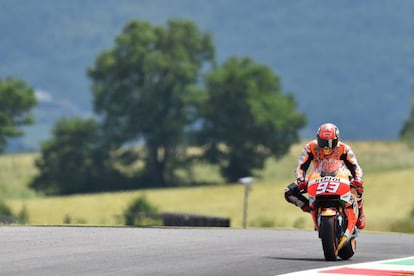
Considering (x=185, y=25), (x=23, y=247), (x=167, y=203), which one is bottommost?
(x=23, y=247)

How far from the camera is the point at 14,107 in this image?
3949 inches

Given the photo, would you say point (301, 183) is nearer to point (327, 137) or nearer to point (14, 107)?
point (327, 137)

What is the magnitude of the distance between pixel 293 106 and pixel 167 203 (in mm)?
25824

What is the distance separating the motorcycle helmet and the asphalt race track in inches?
55.9

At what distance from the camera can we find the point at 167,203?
80.4 meters

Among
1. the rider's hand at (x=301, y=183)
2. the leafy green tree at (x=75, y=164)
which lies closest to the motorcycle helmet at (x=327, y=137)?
the rider's hand at (x=301, y=183)

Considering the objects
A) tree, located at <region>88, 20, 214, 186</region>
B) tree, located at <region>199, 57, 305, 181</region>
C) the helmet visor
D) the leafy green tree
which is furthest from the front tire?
tree, located at <region>88, 20, 214, 186</region>

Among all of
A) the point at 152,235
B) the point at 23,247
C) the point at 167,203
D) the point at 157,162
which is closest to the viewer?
the point at 23,247

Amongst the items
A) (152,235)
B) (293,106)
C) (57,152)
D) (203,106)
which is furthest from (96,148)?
(152,235)

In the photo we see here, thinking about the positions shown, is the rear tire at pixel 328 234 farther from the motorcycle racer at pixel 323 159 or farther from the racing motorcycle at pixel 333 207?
the motorcycle racer at pixel 323 159

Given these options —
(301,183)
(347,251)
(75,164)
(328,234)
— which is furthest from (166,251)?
(75,164)

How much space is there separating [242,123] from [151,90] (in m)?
7.93

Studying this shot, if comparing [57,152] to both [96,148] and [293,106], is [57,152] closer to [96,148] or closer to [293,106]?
[96,148]

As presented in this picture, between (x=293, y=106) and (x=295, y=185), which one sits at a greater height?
(x=293, y=106)
